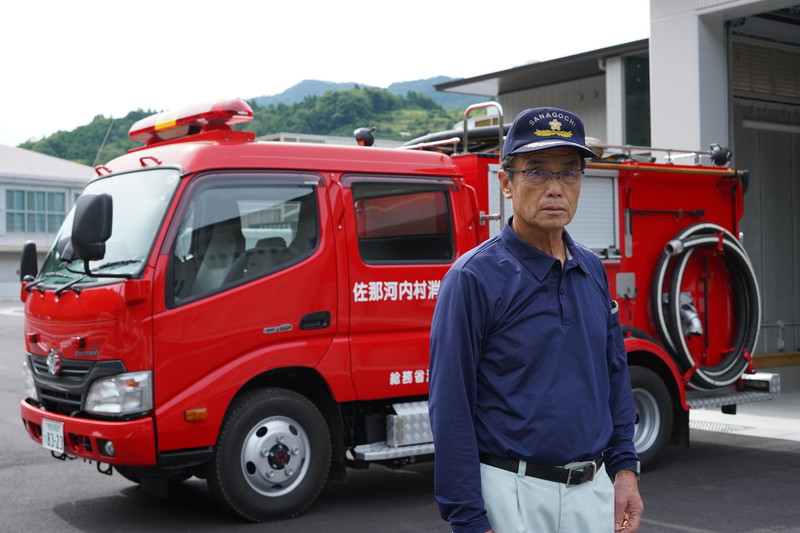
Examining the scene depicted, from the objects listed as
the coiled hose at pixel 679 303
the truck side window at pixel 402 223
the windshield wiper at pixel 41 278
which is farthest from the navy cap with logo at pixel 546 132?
the coiled hose at pixel 679 303

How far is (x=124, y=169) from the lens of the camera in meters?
7.09

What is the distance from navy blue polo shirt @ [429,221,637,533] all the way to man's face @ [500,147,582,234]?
2.9 inches

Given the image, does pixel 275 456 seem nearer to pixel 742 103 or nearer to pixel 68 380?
pixel 68 380

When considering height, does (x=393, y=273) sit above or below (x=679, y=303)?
above

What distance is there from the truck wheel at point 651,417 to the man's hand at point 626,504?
538 cm

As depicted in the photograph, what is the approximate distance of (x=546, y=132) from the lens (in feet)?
9.46

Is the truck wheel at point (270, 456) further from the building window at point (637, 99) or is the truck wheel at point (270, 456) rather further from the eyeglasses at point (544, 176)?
the building window at point (637, 99)

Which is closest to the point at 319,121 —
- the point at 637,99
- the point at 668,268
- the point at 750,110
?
the point at 637,99

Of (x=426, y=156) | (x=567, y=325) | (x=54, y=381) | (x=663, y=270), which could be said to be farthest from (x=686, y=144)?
(x=567, y=325)

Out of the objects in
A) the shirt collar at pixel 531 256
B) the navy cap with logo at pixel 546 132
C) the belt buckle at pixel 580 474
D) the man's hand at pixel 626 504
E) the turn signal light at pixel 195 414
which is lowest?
the turn signal light at pixel 195 414

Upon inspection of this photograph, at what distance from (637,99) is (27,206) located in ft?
169

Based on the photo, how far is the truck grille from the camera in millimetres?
6316

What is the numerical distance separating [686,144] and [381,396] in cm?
675

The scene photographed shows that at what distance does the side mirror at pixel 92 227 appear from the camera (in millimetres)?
6117
